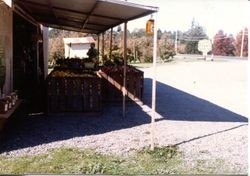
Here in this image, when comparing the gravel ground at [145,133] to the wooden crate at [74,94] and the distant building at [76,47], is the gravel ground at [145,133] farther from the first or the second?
the distant building at [76,47]

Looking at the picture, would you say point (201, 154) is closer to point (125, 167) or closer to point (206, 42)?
point (125, 167)

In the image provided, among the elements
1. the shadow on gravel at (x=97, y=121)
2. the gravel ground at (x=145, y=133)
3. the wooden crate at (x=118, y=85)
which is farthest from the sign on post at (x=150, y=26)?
the wooden crate at (x=118, y=85)

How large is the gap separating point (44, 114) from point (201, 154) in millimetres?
4992

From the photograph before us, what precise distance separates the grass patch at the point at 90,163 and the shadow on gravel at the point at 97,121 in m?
0.84

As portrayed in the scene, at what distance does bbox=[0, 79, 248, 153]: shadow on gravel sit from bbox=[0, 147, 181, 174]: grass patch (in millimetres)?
841

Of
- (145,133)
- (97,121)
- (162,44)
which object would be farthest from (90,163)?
(162,44)

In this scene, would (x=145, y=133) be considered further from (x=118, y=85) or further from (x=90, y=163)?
(x=118, y=85)

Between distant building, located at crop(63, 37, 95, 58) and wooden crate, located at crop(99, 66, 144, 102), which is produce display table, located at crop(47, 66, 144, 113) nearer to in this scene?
wooden crate, located at crop(99, 66, 144, 102)

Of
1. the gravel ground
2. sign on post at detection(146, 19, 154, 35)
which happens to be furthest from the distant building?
sign on post at detection(146, 19, 154, 35)

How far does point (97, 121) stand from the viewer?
33.8 ft

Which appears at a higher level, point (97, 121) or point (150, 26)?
point (150, 26)

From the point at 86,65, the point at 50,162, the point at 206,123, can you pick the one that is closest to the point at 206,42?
the point at 86,65

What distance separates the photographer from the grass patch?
6.30 metres

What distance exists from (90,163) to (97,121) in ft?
12.1
